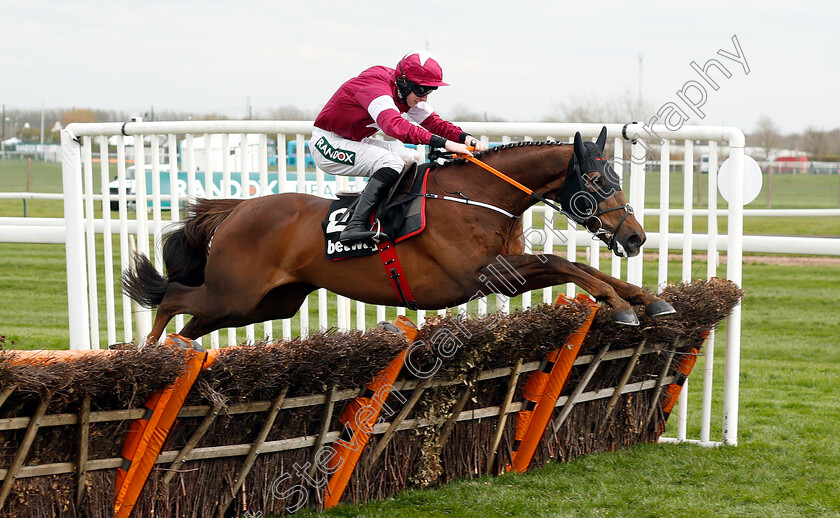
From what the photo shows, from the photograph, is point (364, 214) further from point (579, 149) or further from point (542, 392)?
point (542, 392)

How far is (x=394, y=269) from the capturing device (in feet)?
14.2

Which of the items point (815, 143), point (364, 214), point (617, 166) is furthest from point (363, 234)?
point (815, 143)

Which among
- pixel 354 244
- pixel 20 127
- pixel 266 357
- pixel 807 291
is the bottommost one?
pixel 807 291

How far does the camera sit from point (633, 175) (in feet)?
16.0

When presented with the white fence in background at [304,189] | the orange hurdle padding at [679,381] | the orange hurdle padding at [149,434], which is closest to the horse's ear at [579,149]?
the white fence in background at [304,189]

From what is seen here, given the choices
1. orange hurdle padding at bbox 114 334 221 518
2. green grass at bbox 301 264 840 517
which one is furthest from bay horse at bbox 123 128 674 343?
green grass at bbox 301 264 840 517

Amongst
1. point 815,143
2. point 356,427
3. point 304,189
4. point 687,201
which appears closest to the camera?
point 356,427

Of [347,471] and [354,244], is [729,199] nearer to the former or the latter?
[354,244]

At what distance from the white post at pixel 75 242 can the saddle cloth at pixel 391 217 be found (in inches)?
78.1

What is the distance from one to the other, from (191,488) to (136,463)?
0.26 metres

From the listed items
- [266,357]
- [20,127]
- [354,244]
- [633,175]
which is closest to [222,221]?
[354,244]

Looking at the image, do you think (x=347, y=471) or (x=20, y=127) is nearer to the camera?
(x=347, y=471)

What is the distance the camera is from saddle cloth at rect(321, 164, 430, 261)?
4266mm

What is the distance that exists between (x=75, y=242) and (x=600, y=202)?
3.34m
